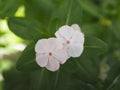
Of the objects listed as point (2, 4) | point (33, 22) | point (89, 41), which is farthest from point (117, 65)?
point (2, 4)

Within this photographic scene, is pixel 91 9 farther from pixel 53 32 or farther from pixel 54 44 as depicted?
pixel 54 44

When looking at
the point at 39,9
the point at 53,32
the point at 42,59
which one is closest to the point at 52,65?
the point at 42,59

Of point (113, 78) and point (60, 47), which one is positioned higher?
point (60, 47)

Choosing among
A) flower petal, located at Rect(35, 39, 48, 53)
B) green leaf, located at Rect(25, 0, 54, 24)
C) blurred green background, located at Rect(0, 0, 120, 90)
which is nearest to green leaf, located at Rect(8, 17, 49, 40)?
blurred green background, located at Rect(0, 0, 120, 90)

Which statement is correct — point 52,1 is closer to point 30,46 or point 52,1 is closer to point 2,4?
point 2,4

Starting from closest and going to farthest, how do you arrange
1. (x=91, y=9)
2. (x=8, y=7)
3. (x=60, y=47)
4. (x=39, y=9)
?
1. (x=60, y=47)
2. (x=8, y=7)
3. (x=39, y=9)
4. (x=91, y=9)

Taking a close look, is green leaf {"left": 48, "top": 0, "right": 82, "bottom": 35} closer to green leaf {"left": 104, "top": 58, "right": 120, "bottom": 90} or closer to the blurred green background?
the blurred green background
